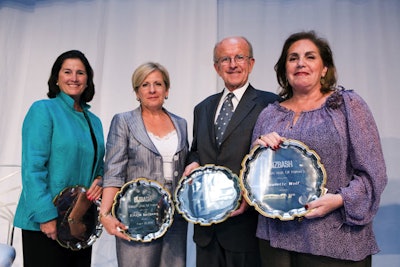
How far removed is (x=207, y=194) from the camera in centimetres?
157

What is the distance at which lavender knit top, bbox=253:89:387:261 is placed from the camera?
126 cm

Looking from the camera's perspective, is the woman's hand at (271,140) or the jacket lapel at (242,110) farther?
the jacket lapel at (242,110)

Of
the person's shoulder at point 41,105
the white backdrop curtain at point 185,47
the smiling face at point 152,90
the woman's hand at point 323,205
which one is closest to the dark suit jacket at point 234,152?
the smiling face at point 152,90

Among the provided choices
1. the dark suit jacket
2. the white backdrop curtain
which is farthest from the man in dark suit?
the white backdrop curtain

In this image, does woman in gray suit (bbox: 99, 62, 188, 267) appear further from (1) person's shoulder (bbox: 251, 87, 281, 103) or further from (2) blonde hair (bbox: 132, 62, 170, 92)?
(1) person's shoulder (bbox: 251, 87, 281, 103)

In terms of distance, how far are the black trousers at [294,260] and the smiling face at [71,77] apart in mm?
1183

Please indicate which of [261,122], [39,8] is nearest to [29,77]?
[39,8]

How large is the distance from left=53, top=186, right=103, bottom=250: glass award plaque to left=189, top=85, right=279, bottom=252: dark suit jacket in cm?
52

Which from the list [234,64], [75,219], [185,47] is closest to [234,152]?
[234,64]

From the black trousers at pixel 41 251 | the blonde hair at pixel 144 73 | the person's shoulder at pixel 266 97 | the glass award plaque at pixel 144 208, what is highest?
the blonde hair at pixel 144 73

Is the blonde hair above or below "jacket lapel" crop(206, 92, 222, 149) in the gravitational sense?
above

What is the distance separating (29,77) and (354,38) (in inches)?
113

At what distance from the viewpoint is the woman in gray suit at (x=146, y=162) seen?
1.62 metres

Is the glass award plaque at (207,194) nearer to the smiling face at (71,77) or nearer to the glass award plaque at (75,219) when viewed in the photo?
the glass award plaque at (75,219)
